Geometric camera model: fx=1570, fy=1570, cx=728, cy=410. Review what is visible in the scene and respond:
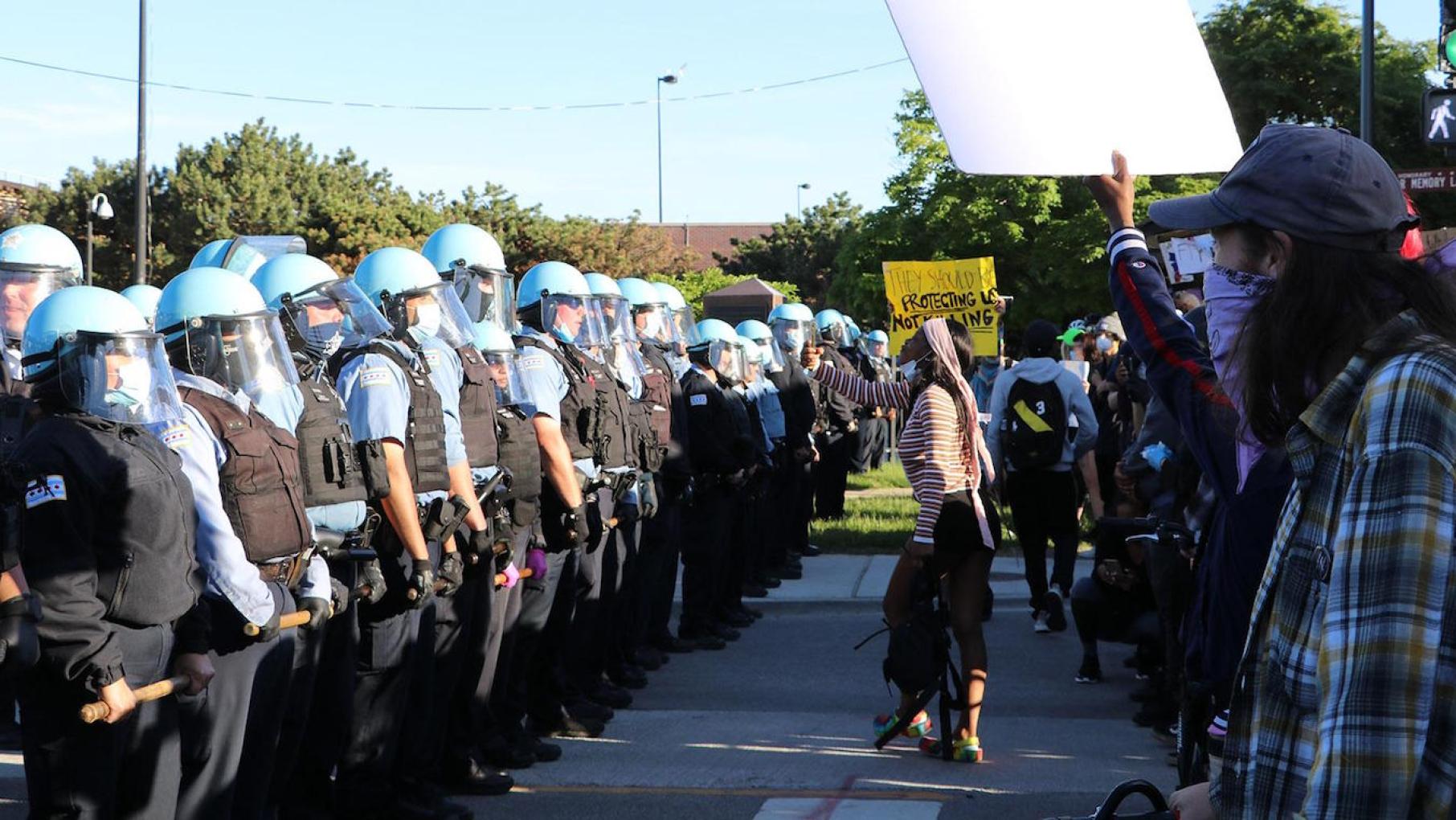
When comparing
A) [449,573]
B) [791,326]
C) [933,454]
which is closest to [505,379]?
[449,573]

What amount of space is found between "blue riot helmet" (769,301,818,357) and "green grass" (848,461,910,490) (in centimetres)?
359

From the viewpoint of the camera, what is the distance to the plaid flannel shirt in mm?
1606

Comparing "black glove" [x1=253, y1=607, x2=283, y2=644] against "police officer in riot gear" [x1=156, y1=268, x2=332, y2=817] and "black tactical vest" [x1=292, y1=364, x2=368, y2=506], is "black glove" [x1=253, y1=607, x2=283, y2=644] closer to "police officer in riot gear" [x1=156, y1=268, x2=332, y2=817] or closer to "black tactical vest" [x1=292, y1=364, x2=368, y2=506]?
"police officer in riot gear" [x1=156, y1=268, x2=332, y2=817]

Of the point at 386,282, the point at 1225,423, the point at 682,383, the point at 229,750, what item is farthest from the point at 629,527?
the point at 1225,423

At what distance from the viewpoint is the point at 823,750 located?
7.59m

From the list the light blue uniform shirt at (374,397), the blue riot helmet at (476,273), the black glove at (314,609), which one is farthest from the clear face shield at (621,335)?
the black glove at (314,609)

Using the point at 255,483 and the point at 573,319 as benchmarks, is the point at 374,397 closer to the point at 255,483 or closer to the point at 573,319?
the point at 255,483

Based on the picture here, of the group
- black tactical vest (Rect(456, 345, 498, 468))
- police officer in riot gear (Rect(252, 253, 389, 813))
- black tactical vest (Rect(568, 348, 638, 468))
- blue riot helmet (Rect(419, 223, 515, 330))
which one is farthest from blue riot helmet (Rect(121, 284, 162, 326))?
black tactical vest (Rect(568, 348, 638, 468))

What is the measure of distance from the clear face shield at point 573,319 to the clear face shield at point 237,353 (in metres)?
3.56

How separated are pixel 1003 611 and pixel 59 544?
29.0 feet

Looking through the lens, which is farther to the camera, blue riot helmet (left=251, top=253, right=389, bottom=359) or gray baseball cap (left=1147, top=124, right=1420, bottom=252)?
blue riot helmet (left=251, top=253, right=389, bottom=359)

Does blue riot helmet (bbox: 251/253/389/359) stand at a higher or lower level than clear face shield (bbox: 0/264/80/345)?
lower

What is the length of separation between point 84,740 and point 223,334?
1.54 meters

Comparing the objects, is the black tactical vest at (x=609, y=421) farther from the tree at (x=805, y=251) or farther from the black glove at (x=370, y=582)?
the tree at (x=805, y=251)
